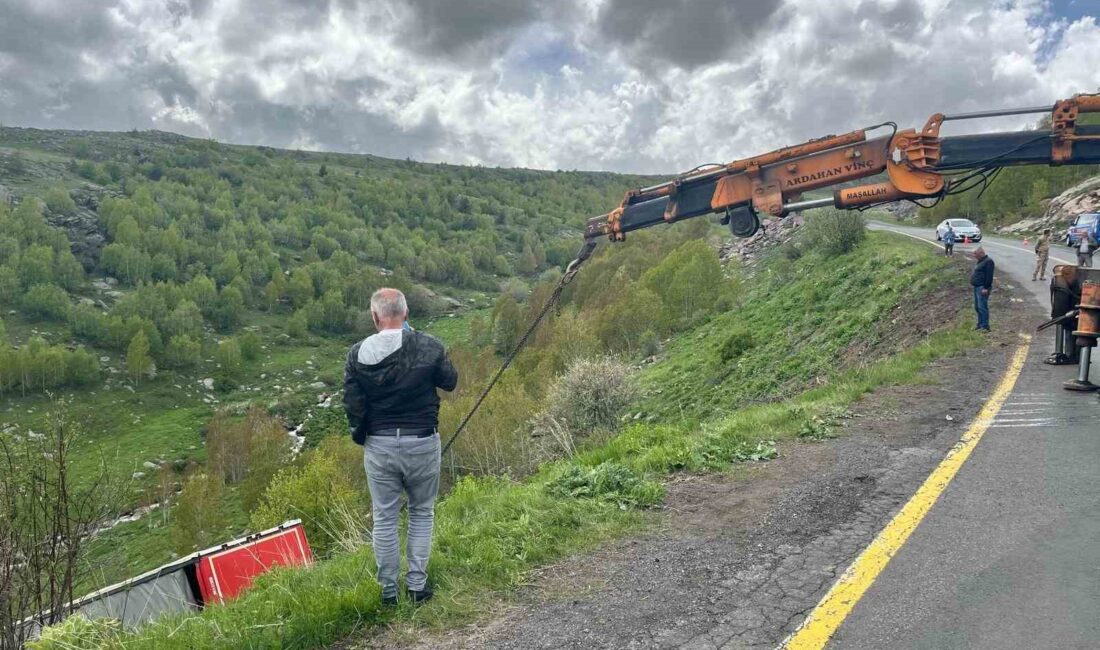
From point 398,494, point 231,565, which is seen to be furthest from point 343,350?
point 398,494

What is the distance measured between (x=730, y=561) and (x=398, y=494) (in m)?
2.29

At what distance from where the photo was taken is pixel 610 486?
6148 millimetres

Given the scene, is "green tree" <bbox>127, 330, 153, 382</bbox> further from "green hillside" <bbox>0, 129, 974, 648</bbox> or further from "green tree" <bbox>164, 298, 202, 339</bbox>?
"green tree" <bbox>164, 298, 202, 339</bbox>

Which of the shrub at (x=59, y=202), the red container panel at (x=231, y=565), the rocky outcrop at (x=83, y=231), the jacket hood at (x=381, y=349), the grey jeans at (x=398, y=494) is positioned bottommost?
the red container panel at (x=231, y=565)

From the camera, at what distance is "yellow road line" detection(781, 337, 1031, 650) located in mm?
3561

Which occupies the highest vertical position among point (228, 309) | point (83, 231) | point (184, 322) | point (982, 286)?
point (83, 231)

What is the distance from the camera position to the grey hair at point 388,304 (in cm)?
432

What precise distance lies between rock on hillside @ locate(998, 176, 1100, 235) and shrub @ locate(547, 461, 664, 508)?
3820 centimetres

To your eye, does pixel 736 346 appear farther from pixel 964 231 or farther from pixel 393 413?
pixel 393 413

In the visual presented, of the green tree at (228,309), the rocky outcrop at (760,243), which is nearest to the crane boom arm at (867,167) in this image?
the rocky outcrop at (760,243)

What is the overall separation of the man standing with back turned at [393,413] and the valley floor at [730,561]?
47 centimetres

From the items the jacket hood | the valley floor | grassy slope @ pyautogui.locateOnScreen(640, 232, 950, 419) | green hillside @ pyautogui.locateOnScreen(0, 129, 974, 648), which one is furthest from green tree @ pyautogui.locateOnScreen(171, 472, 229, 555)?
the jacket hood

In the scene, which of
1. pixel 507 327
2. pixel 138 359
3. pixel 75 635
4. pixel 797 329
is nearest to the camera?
pixel 75 635

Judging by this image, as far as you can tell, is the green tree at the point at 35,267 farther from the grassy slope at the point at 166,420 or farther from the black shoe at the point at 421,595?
the black shoe at the point at 421,595
